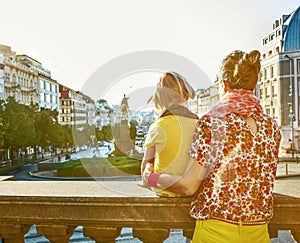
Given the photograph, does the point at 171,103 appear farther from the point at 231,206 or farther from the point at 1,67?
the point at 1,67

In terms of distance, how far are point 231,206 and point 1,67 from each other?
189ft

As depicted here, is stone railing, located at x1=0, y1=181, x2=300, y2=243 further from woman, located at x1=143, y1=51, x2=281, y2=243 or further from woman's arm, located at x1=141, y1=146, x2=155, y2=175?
woman, located at x1=143, y1=51, x2=281, y2=243

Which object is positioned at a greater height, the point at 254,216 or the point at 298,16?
the point at 298,16

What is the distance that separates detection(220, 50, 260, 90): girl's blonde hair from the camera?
252 centimetres

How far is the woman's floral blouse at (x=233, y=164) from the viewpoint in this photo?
2439mm

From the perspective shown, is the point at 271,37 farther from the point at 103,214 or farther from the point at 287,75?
the point at 103,214

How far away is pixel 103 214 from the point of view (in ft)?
10.0

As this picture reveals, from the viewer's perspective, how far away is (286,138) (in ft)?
170

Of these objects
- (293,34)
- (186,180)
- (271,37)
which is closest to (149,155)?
(186,180)

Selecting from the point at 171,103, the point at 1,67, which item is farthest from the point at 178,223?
the point at 1,67

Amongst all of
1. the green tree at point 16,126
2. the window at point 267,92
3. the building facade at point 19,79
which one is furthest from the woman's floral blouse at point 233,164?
the window at point 267,92

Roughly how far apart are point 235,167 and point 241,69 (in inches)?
21.1

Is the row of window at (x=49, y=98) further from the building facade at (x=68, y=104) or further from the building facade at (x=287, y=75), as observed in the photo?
the building facade at (x=287, y=75)

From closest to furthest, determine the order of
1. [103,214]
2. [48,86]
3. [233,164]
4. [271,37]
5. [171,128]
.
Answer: [233,164] < [171,128] < [103,214] < [271,37] < [48,86]
